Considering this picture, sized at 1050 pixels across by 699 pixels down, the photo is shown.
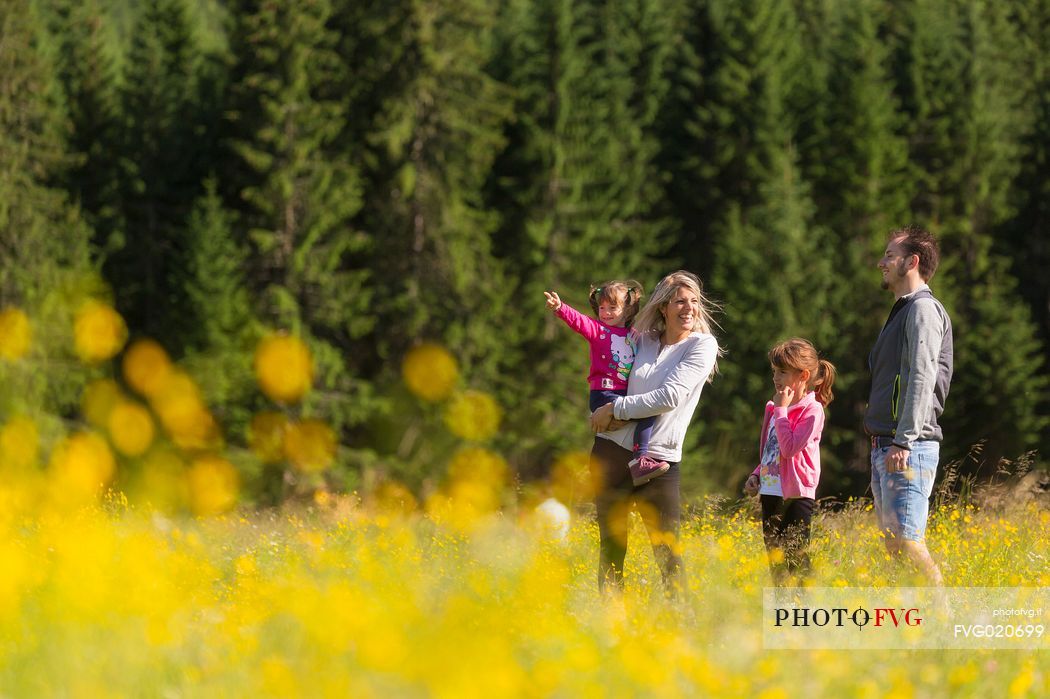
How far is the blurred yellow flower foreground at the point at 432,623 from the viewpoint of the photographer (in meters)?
3.62

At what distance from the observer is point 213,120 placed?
28.7 meters

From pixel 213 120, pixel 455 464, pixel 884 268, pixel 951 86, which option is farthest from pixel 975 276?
pixel 884 268

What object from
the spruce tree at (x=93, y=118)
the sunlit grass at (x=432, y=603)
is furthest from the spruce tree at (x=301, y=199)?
the sunlit grass at (x=432, y=603)

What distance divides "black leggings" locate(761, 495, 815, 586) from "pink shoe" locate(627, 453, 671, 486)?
59 cm

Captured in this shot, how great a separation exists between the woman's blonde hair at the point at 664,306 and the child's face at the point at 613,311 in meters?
0.31

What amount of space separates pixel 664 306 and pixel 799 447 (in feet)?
2.89

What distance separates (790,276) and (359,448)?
996cm

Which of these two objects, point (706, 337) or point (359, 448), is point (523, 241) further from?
point (706, 337)

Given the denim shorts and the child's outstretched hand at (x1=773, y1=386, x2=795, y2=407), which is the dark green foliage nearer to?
the child's outstretched hand at (x1=773, y1=386, x2=795, y2=407)

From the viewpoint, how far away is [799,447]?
554cm

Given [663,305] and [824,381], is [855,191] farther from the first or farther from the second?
[663,305]

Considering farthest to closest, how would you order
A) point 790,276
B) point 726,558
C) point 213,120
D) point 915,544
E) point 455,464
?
point 213,120, point 790,276, point 455,464, point 726,558, point 915,544

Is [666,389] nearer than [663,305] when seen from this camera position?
Yes

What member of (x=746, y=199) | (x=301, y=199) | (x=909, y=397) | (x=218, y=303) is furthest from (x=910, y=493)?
(x=746, y=199)
